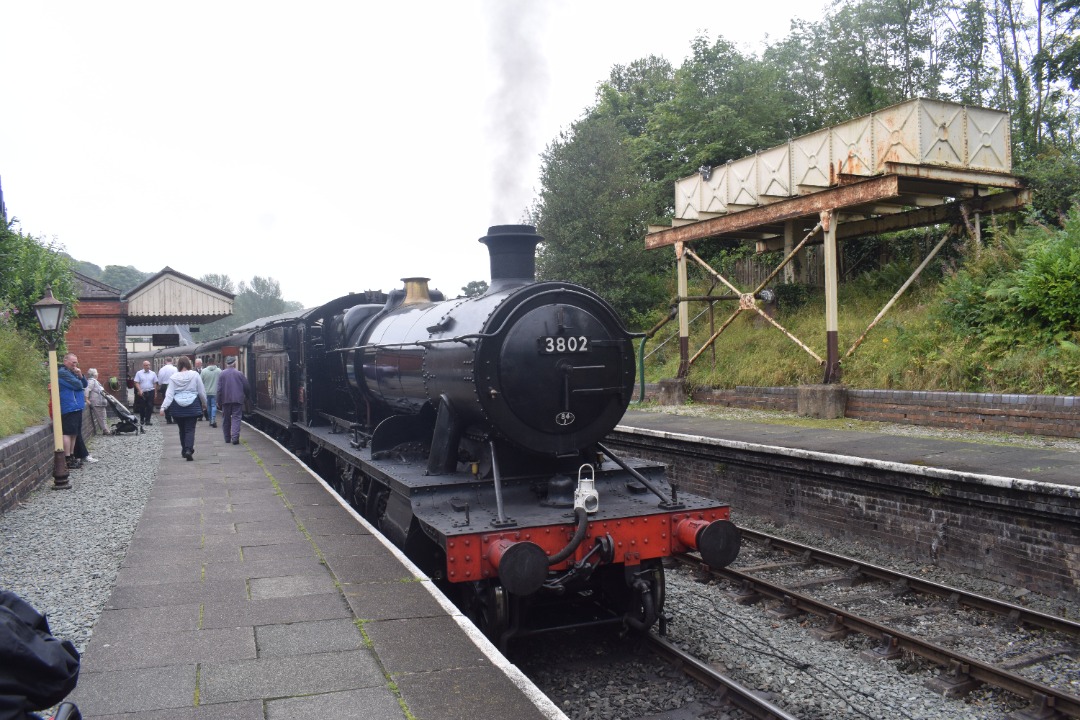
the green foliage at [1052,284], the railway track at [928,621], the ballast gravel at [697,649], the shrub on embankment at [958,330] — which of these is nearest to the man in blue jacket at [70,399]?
the ballast gravel at [697,649]

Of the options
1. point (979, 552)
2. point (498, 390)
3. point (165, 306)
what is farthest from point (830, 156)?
point (165, 306)

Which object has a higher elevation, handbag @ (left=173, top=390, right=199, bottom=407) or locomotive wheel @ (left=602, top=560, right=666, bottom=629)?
handbag @ (left=173, top=390, right=199, bottom=407)

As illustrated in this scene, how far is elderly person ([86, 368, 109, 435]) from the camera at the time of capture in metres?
15.2

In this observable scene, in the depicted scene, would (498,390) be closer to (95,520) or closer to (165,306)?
(95,520)

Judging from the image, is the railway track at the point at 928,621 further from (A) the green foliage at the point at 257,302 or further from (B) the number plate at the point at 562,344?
(A) the green foliage at the point at 257,302

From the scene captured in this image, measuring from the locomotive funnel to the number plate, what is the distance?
0.94 m

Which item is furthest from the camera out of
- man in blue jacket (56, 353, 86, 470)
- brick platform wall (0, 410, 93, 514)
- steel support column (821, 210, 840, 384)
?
steel support column (821, 210, 840, 384)

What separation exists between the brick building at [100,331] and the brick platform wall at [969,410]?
18.2 m

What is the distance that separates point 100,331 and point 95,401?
7.74 meters

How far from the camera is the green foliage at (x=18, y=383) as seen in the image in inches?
395

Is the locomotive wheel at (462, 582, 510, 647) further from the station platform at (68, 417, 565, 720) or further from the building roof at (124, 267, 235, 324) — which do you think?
the building roof at (124, 267, 235, 324)

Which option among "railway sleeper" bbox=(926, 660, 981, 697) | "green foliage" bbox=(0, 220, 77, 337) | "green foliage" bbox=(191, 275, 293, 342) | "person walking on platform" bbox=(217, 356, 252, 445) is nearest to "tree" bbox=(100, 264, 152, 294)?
"green foliage" bbox=(191, 275, 293, 342)

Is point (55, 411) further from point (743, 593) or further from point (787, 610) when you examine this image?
point (787, 610)

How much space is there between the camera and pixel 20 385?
40.6 feet
